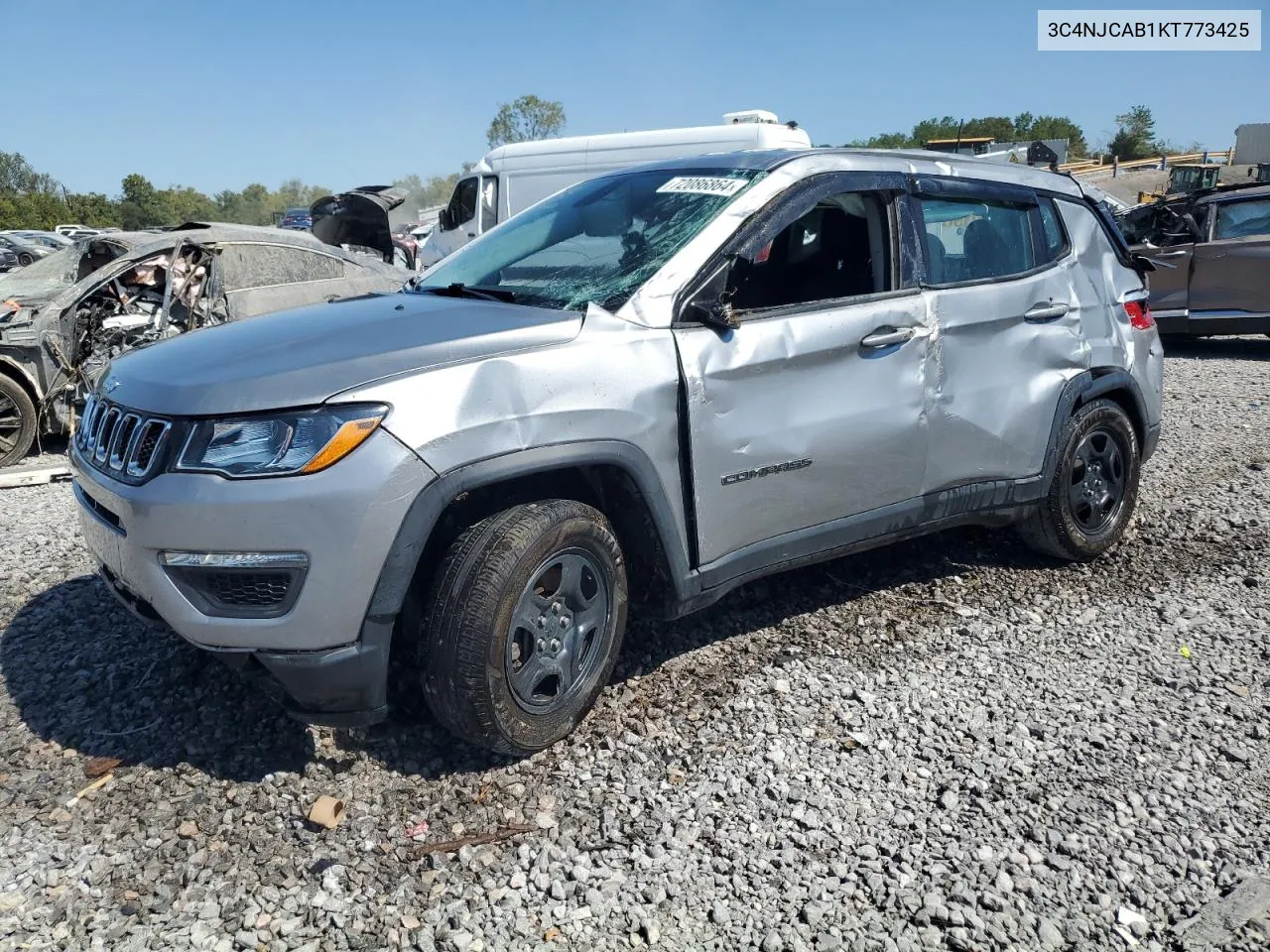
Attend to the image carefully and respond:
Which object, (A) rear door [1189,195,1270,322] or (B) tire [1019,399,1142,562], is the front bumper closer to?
Result: (B) tire [1019,399,1142,562]

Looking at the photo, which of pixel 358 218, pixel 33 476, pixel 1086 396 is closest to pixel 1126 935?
pixel 1086 396

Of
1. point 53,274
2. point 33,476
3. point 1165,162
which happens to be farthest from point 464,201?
point 1165,162

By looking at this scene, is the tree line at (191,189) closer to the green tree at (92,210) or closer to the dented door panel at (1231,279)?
the green tree at (92,210)

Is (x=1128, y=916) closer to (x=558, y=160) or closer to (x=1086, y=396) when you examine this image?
(x=1086, y=396)

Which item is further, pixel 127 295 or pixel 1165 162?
pixel 1165 162

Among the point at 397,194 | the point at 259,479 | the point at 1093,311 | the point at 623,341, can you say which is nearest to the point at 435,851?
the point at 259,479

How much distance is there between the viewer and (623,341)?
301cm

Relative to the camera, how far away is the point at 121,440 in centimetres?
285

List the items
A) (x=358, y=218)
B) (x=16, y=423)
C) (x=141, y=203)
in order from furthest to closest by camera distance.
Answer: (x=141, y=203), (x=358, y=218), (x=16, y=423)

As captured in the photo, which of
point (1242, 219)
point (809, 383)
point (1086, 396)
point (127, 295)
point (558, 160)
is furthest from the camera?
point (558, 160)

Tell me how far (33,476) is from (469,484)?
515 centimetres

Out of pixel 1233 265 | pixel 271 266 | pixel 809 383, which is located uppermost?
pixel 271 266

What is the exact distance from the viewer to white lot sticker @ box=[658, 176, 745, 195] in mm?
3469

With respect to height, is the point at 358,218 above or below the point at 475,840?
above
